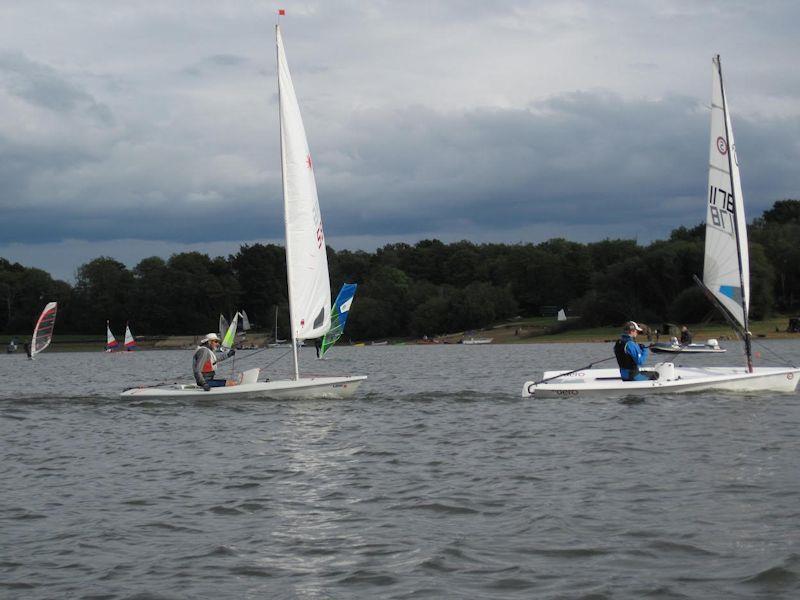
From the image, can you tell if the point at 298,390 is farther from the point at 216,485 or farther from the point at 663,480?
the point at 663,480

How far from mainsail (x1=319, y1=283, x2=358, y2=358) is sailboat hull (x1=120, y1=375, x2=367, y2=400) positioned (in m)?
2.85

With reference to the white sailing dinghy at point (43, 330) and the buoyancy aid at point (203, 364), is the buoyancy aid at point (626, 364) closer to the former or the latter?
the buoyancy aid at point (203, 364)

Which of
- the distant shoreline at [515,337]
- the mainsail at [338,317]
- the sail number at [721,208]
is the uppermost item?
the sail number at [721,208]

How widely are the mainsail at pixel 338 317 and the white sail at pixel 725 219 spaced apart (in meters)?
10.4

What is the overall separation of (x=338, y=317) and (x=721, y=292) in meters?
11.5

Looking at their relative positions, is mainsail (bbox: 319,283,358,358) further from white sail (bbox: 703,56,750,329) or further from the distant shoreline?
the distant shoreline

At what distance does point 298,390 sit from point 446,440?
7.03m

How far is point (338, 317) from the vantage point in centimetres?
3200

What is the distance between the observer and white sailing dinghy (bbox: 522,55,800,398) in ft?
79.2

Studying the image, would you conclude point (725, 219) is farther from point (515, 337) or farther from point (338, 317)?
point (515, 337)

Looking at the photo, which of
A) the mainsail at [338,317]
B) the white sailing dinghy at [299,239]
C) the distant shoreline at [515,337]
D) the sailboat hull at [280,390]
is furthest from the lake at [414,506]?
the distant shoreline at [515,337]

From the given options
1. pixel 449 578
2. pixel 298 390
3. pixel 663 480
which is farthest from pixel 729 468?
pixel 298 390

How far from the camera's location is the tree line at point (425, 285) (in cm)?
10569

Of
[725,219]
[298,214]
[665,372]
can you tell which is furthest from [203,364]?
[725,219]
